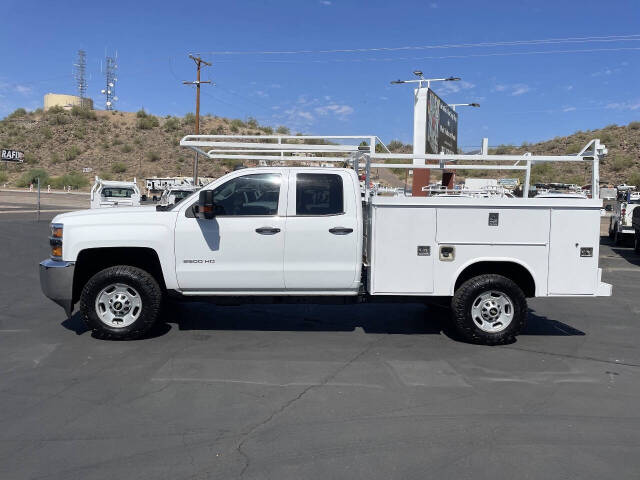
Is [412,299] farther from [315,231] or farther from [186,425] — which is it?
[186,425]

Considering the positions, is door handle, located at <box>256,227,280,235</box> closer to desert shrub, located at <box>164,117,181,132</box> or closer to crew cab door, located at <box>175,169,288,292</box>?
crew cab door, located at <box>175,169,288,292</box>

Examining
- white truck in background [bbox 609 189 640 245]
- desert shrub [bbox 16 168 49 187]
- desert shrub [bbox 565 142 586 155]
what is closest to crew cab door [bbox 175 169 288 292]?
white truck in background [bbox 609 189 640 245]

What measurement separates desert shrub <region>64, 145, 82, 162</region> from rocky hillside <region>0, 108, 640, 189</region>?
0.11 meters

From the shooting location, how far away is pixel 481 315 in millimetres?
6980

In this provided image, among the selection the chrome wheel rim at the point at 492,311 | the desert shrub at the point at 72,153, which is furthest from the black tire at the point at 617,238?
the desert shrub at the point at 72,153

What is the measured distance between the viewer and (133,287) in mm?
6871

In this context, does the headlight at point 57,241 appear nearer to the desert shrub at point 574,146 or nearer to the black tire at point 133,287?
the black tire at point 133,287

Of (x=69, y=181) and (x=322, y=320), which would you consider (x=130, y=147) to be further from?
(x=322, y=320)

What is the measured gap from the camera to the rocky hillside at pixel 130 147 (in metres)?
58.3

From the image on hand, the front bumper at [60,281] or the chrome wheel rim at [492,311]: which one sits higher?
the front bumper at [60,281]

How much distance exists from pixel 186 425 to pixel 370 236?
329cm

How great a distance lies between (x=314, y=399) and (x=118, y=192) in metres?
18.3

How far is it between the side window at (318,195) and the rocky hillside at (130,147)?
45.9 m

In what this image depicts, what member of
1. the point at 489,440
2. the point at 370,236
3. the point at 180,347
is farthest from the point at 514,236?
the point at 180,347
